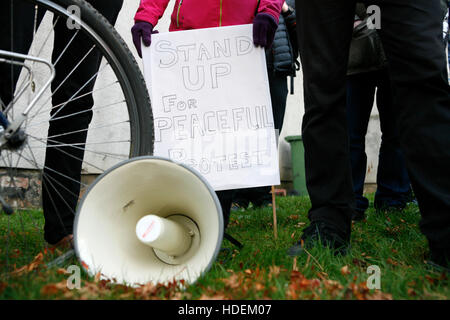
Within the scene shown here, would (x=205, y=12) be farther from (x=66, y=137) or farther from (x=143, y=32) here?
(x=66, y=137)

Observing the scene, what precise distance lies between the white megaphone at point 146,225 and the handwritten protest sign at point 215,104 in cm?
55

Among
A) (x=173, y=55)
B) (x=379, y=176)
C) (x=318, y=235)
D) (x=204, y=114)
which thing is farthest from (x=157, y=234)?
(x=379, y=176)

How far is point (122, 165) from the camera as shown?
117cm

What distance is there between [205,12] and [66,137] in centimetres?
88

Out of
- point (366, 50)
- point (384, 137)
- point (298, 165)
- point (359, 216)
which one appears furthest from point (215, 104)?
point (298, 165)

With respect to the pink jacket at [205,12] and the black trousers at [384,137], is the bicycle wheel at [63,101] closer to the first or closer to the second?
the pink jacket at [205,12]

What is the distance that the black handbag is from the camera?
6.90 feet

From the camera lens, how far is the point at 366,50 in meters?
2.18

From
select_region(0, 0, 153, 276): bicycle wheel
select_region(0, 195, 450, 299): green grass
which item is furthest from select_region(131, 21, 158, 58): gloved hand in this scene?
select_region(0, 195, 450, 299): green grass

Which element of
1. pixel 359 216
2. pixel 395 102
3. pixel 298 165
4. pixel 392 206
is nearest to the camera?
pixel 395 102

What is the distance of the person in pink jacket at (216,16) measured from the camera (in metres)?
1.82

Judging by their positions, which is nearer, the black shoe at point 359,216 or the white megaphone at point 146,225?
the white megaphone at point 146,225

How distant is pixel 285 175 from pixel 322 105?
391cm

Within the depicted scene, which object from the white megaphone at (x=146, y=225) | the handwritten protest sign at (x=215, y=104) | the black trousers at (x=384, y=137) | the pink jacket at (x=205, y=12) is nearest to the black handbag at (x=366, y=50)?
the black trousers at (x=384, y=137)
